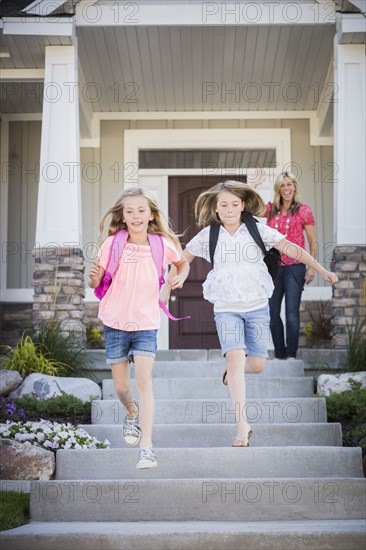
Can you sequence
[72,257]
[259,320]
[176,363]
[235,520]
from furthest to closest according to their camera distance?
[72,257] → [176,363] → [259,320] → [235,520]

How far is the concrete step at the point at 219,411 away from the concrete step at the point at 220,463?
0.93 metres

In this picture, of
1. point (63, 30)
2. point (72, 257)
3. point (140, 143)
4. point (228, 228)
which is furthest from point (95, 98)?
point (228, 228)

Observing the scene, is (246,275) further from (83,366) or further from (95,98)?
(95,98)

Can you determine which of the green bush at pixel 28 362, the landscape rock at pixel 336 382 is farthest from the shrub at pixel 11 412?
the landscape rock at pixel 336 382

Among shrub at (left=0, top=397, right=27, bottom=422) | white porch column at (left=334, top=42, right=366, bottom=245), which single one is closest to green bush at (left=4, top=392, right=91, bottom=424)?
shrub at (left=0, top=397, right=27, bottom=422)

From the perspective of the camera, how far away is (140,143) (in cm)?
1042

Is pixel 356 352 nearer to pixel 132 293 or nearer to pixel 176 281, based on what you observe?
pixel 176 281

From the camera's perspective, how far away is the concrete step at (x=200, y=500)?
4.54 metres

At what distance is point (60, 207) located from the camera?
8.27 meters

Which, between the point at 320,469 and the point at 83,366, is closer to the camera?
the point at 320,469

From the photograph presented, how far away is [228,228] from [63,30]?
4.06 m

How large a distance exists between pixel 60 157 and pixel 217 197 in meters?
3.62

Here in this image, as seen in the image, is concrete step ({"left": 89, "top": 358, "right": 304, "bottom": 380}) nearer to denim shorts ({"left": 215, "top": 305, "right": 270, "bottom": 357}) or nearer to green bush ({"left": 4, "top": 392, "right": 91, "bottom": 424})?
green bush ({"left": 4, "top": 392, "right": 91, "bottom": 424})

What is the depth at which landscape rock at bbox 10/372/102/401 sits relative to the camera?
6.53 meters
